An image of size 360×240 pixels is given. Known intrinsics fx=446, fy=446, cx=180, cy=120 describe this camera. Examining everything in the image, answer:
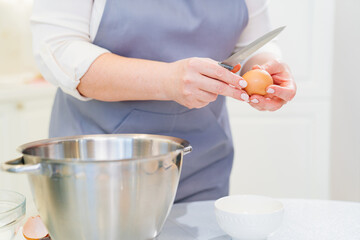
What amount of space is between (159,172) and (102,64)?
1.09 feet

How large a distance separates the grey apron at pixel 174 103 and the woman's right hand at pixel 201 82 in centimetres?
18

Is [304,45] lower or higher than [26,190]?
higher

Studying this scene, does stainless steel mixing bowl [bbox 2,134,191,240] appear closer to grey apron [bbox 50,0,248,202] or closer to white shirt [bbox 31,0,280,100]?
white shirt [bbox 31,0,280,100]

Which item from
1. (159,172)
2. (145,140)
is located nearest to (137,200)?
(159,172)

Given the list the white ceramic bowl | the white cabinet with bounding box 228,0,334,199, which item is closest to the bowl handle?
the white ceramic bowl

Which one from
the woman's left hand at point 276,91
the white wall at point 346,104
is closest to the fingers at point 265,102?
the woman's left hand at point 276,91

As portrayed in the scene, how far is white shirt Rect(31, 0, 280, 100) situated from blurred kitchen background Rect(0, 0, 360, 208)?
56.5 inches

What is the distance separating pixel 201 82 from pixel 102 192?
297 mm

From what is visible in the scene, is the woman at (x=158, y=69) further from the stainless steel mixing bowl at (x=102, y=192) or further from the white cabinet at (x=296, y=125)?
the white cabinet at (x=296, y=125)

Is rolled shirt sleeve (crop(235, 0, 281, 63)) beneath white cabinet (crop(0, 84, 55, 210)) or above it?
above

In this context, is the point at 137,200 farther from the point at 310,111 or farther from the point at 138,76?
the point at 310,111

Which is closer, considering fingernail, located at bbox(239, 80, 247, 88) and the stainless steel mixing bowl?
the stainless steel mixing bowl

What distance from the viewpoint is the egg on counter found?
0.76 meters

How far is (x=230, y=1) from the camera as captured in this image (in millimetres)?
1073
